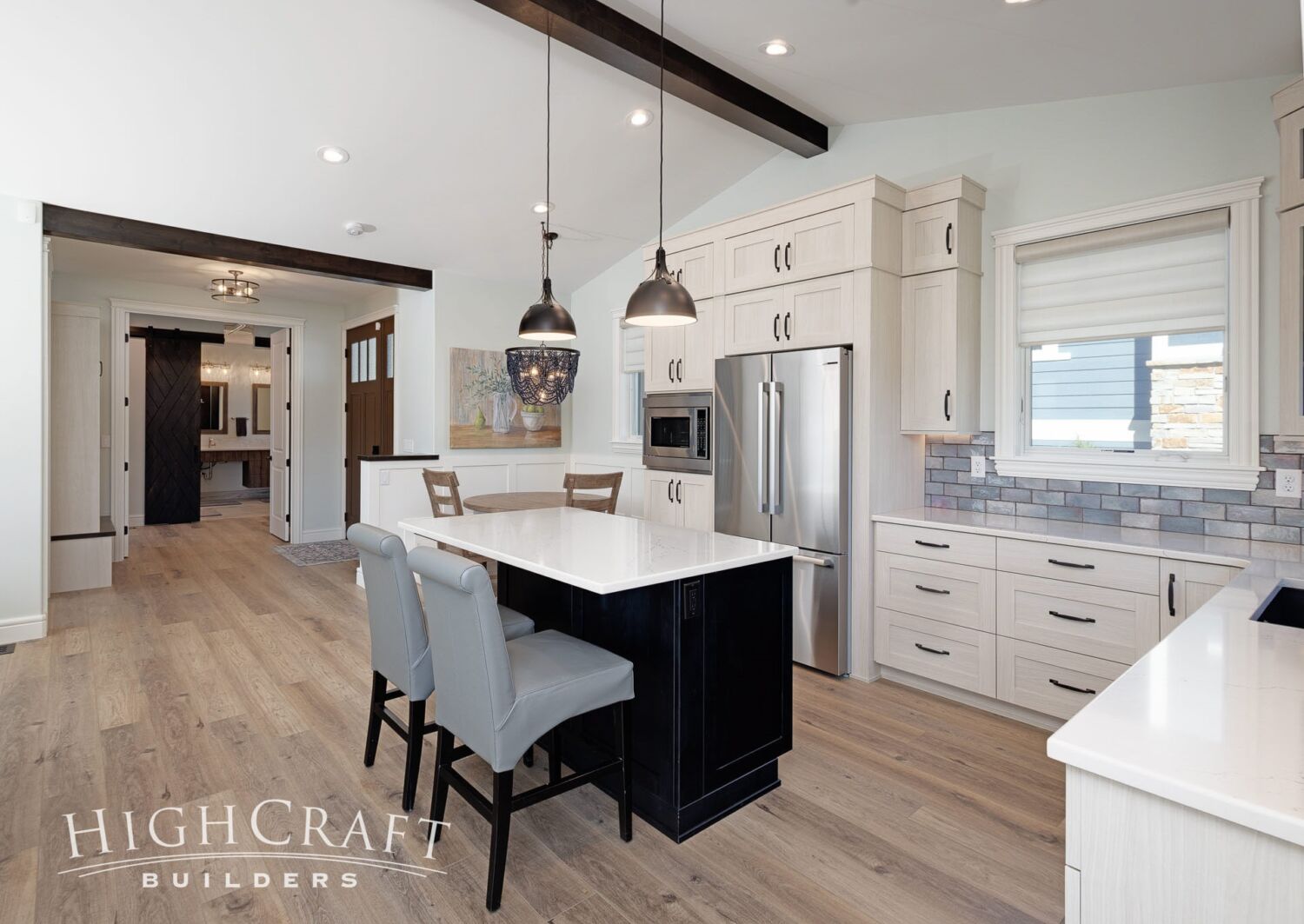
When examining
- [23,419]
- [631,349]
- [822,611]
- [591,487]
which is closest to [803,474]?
[822,611]

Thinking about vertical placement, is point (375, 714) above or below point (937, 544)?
below

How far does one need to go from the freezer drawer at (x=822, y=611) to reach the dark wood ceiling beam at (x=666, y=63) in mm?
2374

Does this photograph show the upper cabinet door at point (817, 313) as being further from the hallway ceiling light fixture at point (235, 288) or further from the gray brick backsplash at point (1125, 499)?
the hallway ceiling light fixture at point (235, 288)

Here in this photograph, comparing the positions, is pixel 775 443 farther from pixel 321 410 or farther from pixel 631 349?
pixel 321 410

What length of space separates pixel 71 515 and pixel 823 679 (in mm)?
5599

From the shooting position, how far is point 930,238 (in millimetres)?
3580

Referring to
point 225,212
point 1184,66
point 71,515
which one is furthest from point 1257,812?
point 71,515

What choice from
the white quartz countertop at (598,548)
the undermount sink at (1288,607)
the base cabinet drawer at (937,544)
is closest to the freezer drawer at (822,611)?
the base cabinet drawer at (937,544)

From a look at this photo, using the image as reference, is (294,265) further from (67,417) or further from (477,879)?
(477,879)

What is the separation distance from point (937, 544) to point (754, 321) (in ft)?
5.23

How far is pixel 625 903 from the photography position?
75.3 inches

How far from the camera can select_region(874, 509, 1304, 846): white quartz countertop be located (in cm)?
84

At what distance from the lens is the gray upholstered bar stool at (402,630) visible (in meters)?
2.26

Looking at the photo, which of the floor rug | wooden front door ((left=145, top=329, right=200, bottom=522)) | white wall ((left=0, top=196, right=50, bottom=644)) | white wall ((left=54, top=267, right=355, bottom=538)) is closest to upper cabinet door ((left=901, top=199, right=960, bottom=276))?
white wall ((left=0, top=196, right=50, bottom=644))
